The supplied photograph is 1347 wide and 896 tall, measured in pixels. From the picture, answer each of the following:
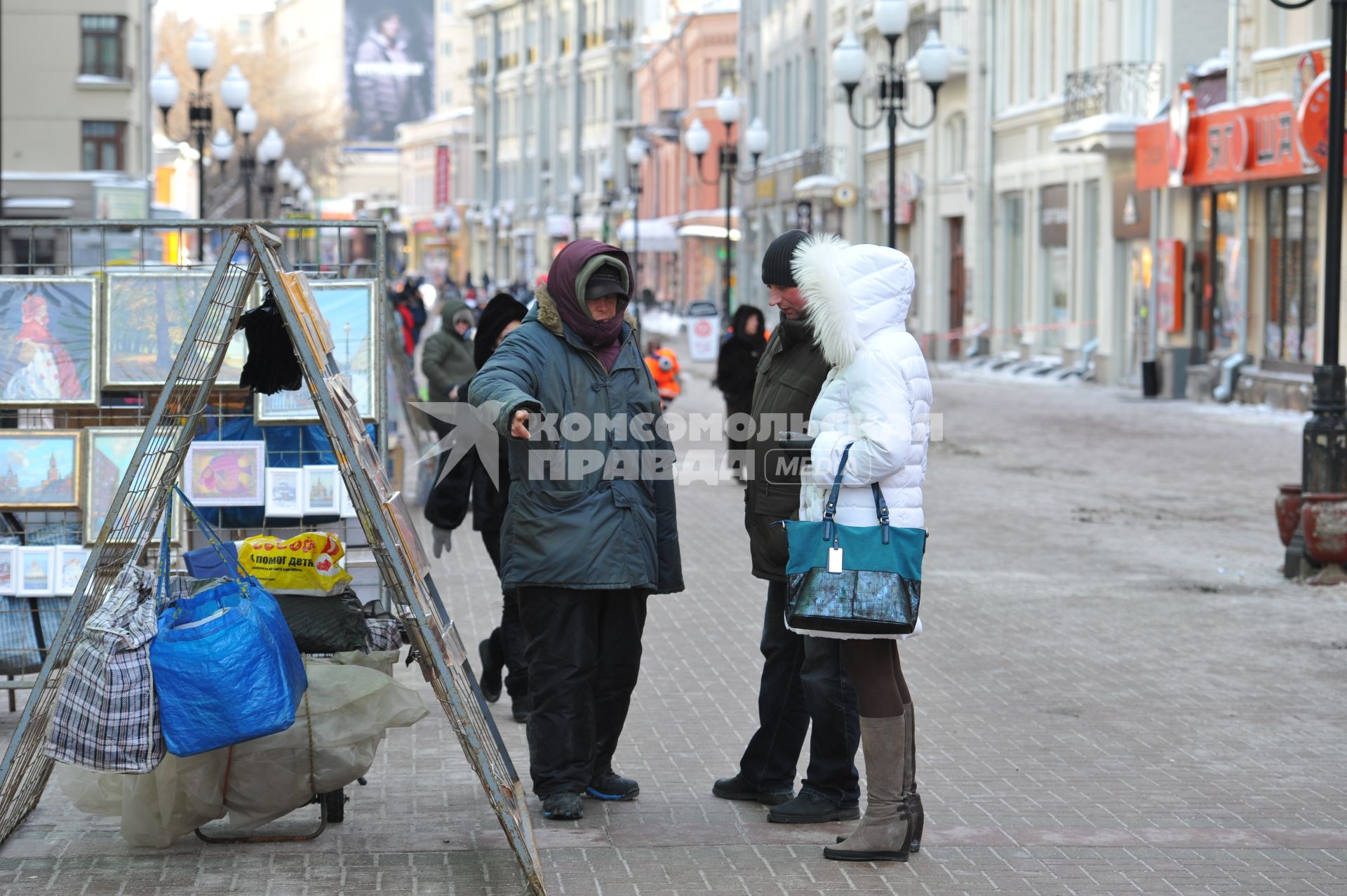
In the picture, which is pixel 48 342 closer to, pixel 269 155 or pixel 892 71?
pixel 892 71

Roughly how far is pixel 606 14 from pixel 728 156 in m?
57.3

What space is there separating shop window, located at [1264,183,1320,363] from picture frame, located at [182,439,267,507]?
771 inches

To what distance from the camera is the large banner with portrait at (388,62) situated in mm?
120625

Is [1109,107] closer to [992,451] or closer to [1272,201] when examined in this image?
[1272,201]

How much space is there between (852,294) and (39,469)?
3.42m

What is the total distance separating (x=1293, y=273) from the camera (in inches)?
996

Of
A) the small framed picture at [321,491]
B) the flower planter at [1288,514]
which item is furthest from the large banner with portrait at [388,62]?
the small framed picture at [321,491]

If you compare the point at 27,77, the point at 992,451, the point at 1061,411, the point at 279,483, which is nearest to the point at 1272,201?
the point at 1061,411

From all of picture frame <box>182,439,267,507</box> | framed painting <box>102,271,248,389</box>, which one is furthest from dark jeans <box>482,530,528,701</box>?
framed painting <box>102,271,248,389</box>

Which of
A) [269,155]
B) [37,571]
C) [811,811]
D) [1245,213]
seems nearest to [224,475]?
[37,571]

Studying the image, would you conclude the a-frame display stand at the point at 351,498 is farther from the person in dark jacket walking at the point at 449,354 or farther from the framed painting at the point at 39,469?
the person in dark jacket walking at the point at 449,354

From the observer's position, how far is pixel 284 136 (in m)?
76.0

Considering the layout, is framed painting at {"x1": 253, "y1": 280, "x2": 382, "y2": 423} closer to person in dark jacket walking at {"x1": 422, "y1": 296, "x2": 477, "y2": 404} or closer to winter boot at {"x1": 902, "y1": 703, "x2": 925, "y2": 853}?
winter boot at {"x1": 902, "y1": 703, "x2": 925, "y2": 853}

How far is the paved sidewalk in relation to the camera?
5.41m
